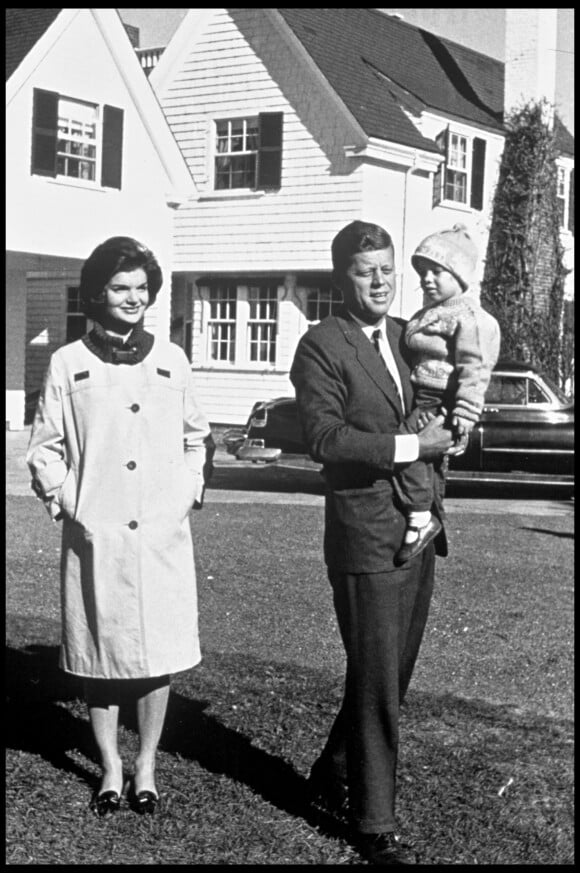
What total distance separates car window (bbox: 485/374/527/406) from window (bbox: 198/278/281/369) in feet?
27.0

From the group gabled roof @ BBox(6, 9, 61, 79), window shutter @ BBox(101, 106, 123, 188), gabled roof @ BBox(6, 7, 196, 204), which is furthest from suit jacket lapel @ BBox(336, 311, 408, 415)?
window shutter @ BBox(101, 106, 123, 188)

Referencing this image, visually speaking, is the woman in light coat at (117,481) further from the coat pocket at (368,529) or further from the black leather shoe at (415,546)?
the black leather shoe at (415,546)

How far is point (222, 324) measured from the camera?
75.0 feet

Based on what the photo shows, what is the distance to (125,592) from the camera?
13.7ft

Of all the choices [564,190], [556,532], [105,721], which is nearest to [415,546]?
[105,721]

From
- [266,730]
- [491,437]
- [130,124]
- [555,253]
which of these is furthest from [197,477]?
[555,253]

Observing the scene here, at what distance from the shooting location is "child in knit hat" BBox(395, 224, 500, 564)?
12.2ft

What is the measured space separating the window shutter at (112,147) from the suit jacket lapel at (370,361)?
660 inches

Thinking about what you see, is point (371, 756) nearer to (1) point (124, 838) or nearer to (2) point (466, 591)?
(1) point (124, 838)

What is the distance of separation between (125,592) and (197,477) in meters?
0.46

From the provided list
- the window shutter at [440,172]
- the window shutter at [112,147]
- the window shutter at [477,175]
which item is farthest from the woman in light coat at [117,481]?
the window shutter at [477,175]

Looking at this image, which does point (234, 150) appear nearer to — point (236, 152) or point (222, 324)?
Result: point (236, 152)

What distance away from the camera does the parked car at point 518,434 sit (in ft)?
45.9

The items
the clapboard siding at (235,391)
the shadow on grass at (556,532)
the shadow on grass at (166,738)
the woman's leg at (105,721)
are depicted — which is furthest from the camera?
the clapboard siding at (235,391)
